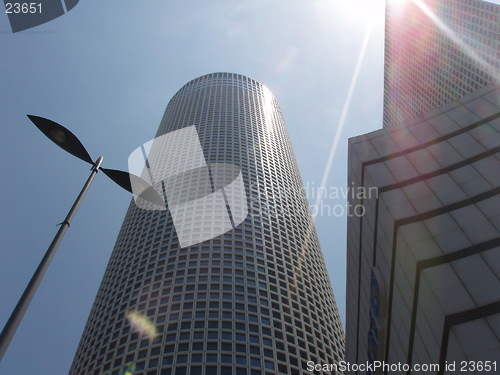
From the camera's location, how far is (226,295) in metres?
68.8

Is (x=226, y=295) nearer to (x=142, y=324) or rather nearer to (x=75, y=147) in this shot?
(x=142, y=324)

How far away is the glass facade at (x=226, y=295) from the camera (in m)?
59.4

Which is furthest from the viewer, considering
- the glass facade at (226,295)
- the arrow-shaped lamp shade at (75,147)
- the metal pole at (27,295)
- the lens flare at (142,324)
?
the lens flare at (142,324)

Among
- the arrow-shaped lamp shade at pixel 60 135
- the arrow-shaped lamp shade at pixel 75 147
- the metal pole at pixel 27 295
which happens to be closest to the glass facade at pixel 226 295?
the arrow-shaped lamp shade at pixel 75 147

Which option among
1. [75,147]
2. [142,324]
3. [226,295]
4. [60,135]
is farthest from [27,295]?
[226,295]

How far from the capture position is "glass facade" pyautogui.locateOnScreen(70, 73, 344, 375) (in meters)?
59.4

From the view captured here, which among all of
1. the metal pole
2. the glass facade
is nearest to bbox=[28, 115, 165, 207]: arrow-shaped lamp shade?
the metal pole

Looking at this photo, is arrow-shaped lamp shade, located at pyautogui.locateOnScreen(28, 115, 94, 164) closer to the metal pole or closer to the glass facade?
the metal pole

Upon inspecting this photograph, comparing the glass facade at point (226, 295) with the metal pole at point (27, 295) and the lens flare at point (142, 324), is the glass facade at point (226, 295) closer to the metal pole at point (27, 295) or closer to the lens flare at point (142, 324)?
the lens flare at point (142, 324)

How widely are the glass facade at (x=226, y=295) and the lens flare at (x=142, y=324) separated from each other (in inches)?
14.9

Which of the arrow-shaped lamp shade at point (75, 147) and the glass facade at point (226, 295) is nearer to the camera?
the arrow-shaped lamp shade at point (75, 147)

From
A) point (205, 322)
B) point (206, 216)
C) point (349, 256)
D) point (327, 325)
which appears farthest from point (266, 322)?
point (349, 256)

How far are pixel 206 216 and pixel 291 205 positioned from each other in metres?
21.5

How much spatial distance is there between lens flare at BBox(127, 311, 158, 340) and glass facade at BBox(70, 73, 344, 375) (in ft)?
1.24
